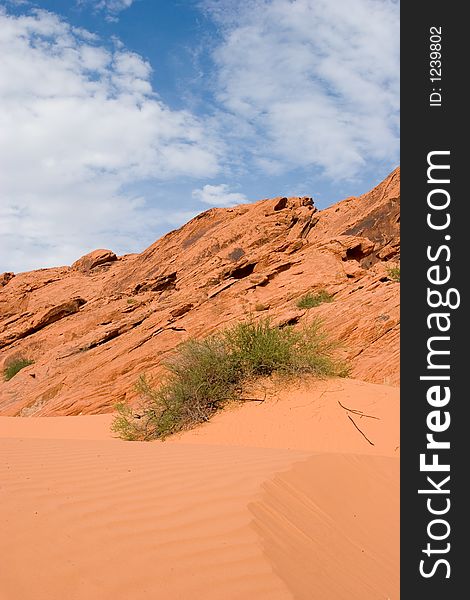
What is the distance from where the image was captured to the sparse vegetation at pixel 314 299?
15.2 meters

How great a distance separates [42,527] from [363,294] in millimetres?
12133

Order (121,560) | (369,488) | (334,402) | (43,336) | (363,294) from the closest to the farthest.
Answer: (121,560), (369,488), (334,402), (363,294), (43,336)

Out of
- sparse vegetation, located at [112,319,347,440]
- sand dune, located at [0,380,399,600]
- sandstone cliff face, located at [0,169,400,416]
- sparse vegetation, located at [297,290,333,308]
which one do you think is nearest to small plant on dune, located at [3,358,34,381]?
sandstone cliff face, located at [0,169,400,416]

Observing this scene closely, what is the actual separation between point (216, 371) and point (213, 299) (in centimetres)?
790

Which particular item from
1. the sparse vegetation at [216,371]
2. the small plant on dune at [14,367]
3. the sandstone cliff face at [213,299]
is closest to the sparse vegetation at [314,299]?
the sandstone cliff face at [213,299]

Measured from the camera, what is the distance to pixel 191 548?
10.3ft

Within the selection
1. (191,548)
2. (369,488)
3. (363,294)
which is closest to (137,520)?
(191,548)

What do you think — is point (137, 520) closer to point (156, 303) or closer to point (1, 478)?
point (1, 478)

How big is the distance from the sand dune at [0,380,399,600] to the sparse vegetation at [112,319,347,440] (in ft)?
10.5

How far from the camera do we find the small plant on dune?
22375 mm

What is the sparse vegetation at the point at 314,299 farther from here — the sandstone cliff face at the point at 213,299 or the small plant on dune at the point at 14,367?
the small plant on dune at the point at 14,367

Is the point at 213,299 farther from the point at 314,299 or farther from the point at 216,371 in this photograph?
the point at 216,371

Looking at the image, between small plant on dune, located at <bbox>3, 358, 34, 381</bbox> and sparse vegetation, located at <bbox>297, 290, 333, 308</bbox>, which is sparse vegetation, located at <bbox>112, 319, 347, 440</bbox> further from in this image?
small plant on dune, located at <bbox>3, 358, 34, 381</bbox>

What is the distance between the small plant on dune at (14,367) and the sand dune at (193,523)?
54.5 feet
